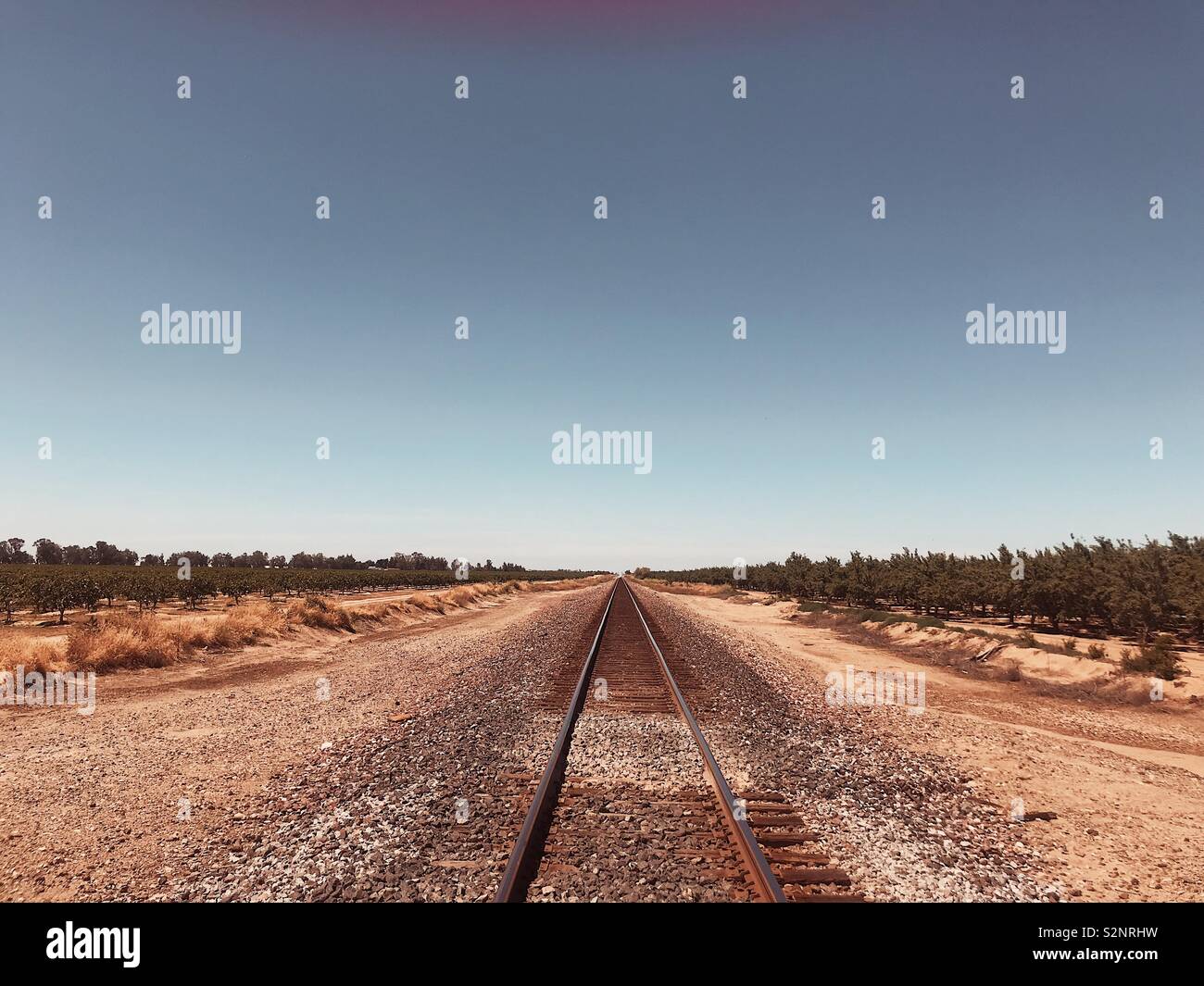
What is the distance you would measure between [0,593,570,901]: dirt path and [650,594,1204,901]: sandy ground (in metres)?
8.17

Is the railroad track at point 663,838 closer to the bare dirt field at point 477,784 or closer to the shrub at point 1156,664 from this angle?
the bare dirt field at point 477,784

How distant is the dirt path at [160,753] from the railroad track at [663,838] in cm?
313

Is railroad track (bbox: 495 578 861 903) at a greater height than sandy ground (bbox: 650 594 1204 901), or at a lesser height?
greater

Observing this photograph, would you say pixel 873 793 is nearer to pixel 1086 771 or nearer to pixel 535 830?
pixel 1086 771

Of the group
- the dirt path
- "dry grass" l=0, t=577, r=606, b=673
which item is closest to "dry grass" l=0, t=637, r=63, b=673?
"dry grass" l=0, t=577, r=606, b=673

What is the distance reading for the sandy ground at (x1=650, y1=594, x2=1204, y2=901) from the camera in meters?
4.82

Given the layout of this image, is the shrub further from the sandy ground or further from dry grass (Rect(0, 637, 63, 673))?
dry grass (Rect(0, 637, 63, 673))

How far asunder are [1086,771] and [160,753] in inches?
516

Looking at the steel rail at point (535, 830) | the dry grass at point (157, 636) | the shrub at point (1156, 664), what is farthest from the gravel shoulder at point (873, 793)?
the dry grass at point (157, 636)

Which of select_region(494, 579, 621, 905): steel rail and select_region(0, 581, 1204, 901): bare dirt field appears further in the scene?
select_region(0, 581, 1204, 901): bare dirt field

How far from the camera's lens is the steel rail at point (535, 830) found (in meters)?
3.87

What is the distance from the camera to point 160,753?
25.0 ft

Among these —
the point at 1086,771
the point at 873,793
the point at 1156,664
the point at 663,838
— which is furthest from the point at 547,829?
the point at 1156,664
